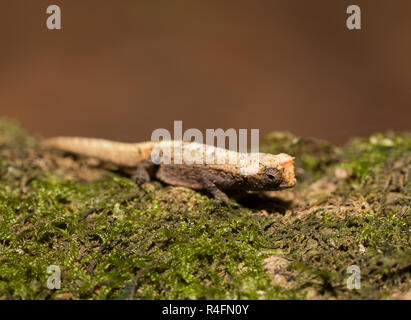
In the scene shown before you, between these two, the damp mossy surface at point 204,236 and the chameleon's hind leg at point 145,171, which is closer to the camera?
the damp mossy surface at point 204,236

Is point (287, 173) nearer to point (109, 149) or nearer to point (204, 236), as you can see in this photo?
point (204, 236)

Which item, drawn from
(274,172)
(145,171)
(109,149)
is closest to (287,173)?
(274,172)

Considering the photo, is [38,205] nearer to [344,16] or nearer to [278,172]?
[278,172]

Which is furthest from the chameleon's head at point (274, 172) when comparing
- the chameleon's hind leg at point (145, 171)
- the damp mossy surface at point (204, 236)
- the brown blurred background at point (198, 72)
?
the brown blurred background at point (198, 72)

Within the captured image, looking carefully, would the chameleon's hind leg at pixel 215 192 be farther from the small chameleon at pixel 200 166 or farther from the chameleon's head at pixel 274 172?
the chameleon's head at pixel 274 172

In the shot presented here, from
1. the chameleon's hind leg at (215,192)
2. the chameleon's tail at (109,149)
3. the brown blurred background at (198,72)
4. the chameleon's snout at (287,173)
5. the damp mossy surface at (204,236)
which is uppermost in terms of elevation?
the brown blurred background at (198,72)

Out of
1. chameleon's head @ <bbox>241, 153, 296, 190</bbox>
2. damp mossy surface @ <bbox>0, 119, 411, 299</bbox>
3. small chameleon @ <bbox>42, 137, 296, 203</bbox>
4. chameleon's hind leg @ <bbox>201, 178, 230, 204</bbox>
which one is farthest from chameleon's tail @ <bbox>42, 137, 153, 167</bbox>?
chameleon's head @ <bbox>241, 153, 296, 190</bbox>

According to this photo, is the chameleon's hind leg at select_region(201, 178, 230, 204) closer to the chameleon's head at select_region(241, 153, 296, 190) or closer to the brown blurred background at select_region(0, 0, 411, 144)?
the chameleon's head at select_region(241, 153, 296, 190)
